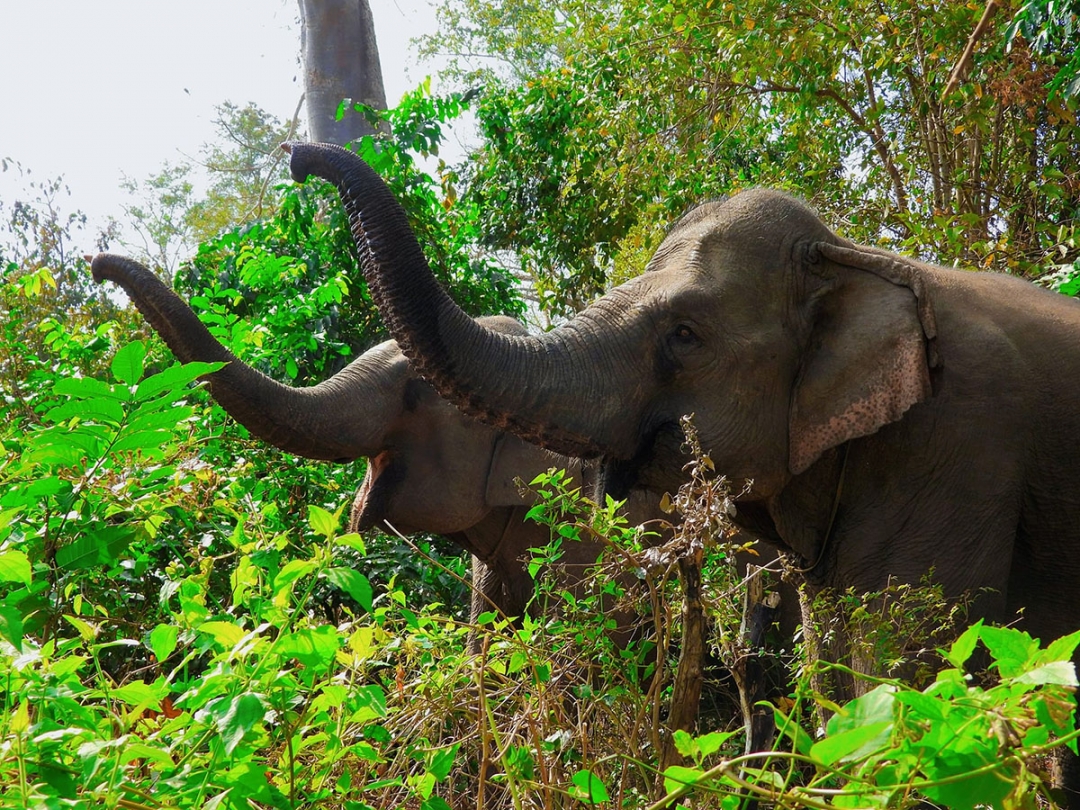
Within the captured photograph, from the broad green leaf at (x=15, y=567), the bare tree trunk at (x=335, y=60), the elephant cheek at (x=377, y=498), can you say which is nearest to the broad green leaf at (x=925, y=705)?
the broad green leaf at (x=15, y=567)

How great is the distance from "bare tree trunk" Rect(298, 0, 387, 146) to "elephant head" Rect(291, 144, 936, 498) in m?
→ 10.9

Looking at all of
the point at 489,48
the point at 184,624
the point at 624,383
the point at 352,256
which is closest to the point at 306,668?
the point at 184,624

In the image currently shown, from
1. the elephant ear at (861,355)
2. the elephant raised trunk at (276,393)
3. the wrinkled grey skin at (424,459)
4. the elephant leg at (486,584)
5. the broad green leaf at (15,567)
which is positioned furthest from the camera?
the elephant leg at (486,584)

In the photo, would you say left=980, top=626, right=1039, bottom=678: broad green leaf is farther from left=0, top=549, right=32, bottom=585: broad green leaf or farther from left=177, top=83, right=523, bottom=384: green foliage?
left=177, top=83, right=523, bottom=384: green foliage

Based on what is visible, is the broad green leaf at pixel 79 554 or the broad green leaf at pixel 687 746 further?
the broad green leaf at pixel 79 554

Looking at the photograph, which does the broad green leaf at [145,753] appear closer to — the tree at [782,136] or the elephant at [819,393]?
the elephant at [819,393]

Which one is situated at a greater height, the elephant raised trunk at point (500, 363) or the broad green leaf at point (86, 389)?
the elephant raised trunk at point (500, 363)

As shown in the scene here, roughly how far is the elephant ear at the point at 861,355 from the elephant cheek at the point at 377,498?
2089mm

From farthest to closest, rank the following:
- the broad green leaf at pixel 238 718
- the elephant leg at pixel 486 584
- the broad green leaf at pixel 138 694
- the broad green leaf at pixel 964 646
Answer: the elephant leg at pixel 486 584 → the broad green leaf at pixel 138 694 → the broad green leaf at pixel 238 718 → the broad green leaf at pixel 964 646

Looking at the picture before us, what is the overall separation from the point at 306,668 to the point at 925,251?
6696mm

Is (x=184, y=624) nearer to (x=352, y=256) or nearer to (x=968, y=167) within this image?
(x=352, y=256)

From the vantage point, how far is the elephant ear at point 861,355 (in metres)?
3.51

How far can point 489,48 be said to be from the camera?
79.8 ft

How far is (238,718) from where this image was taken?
1.39 meters
